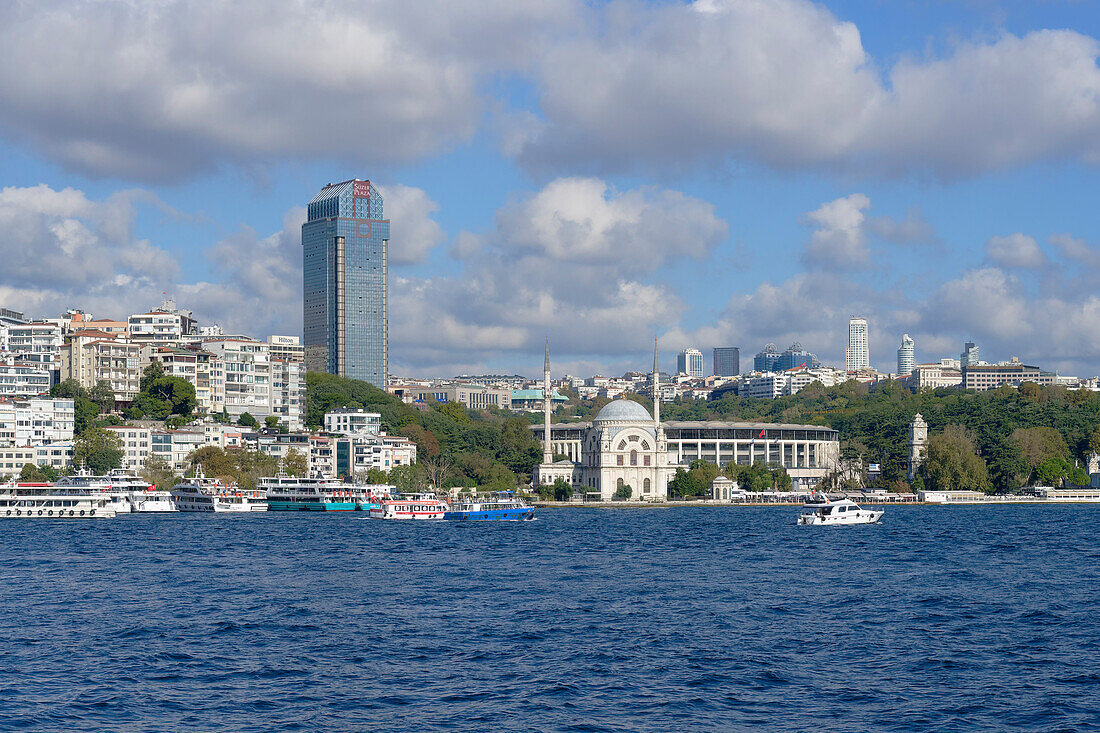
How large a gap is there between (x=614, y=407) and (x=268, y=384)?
90.7 ft

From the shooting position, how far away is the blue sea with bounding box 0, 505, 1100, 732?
18.9 m

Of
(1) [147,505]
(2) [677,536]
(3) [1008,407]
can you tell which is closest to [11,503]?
(1) [147,505]

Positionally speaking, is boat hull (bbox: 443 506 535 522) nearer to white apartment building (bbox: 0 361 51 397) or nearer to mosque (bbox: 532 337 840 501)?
mosque (bbox: 532 337 840 501)

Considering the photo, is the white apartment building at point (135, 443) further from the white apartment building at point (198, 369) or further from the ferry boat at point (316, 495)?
the white apartment building at point (198, 369)

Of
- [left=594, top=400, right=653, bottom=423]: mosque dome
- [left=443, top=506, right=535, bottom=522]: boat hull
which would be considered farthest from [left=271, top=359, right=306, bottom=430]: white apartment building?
[left=443, top=506, right=535, bottom=522]: boat hull

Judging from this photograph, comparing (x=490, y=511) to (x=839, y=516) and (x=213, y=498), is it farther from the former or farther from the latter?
(x=839, y=516)

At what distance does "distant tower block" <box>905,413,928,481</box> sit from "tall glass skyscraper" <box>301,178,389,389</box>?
235 ft

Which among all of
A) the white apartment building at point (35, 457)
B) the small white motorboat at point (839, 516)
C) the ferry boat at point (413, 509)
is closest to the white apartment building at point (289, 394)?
the white apartment building at point (35, 457)

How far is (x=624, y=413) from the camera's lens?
348ft

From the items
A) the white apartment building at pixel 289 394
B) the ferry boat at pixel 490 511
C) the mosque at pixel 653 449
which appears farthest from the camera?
the white apartment building at pixel 289 394

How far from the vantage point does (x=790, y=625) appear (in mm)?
26609

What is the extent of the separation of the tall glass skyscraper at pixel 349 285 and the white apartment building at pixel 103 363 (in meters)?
53.0

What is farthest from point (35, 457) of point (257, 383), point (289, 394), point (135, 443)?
point (289, 394)

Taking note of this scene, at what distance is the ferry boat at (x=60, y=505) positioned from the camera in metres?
69.3
